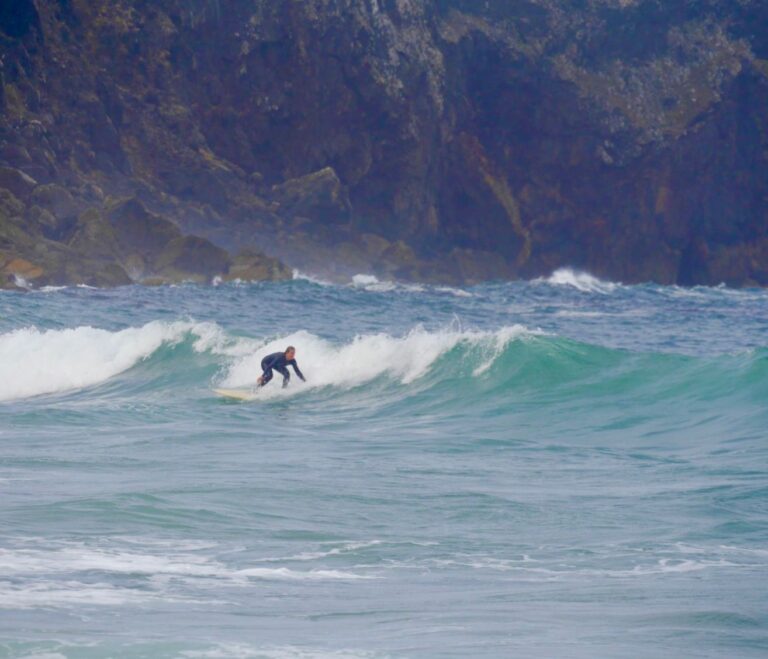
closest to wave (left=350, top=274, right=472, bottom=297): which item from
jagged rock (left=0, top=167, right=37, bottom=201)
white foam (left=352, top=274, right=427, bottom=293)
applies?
white foam (left=352, top=274, right=427, bottom=293)

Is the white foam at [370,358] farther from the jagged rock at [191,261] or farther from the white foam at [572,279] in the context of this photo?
the white foam at [572,279]

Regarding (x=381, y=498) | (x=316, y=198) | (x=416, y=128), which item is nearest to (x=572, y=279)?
(x=416, y=128)

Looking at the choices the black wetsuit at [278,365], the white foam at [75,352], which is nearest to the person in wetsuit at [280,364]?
the black wetsuit at [278,365]

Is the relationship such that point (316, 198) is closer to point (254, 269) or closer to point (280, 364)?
point (254, 269)

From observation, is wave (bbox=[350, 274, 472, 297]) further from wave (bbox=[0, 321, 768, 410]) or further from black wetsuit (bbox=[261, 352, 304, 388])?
black wetsuit (bbox=[261, 352, 304, 388])

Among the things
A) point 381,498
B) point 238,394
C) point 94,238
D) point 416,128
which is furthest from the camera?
point 416,128

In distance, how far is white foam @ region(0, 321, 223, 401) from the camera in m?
22.8

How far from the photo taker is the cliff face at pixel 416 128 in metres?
62.2

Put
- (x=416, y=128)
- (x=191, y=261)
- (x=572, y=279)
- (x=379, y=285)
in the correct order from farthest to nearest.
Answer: (x=572, y=279), (x=416, y=128), (x=379, y=285), (x=191, y=261)

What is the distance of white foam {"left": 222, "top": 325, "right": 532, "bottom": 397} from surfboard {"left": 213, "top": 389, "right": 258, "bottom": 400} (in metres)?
1.11

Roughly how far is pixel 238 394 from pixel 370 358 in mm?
3617

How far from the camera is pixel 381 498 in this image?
38.4ft

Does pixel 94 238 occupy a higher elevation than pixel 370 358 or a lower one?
higher

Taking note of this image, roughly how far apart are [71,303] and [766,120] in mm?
45271
